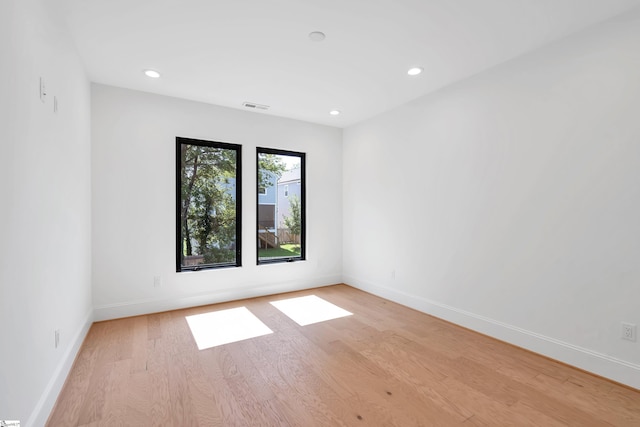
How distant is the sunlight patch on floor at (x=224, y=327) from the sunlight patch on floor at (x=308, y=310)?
0.41 meters

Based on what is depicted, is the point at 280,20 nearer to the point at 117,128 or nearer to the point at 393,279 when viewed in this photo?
the point at 117,128

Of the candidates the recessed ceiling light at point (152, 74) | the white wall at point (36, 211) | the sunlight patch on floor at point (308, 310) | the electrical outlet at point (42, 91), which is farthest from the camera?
the sunlight patch on floor at point (308, 310)

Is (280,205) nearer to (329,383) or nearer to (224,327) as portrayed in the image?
(224,327)

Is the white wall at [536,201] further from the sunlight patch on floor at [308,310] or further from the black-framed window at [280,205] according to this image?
the black-framed window at [280,205]

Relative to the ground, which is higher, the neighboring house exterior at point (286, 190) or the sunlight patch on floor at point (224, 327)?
the neighboring house exterior at point (286, 190)

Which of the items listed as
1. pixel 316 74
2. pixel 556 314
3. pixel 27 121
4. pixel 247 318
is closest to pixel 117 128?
pixel 27 121

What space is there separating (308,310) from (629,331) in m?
2.83

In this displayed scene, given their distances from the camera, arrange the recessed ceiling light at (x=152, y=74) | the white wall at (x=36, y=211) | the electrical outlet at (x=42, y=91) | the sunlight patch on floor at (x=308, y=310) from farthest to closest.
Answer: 1. the sunlight patch on floor at (x=308, y=310)
2. the recessed ceiling light at (x=152, y=74)
3. the electrical outlet at (x=42, y=91)
4. the white wall at (x=36, y=211)

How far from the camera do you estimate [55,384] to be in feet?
6.27

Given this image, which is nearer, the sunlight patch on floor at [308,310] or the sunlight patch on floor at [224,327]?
the sunlight patch on floor at [224,327]

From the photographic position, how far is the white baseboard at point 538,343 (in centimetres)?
213

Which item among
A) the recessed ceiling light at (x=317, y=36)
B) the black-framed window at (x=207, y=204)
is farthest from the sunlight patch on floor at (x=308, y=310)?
the recessed ceiling light at (x=317, y=36)

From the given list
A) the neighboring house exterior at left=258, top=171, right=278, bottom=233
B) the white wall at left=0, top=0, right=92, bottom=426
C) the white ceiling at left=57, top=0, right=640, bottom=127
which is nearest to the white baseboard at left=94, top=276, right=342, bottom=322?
the white wall at left=0, top=0, right=92, bottom=426

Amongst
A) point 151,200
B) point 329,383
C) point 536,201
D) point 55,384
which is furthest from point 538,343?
point 151,200
